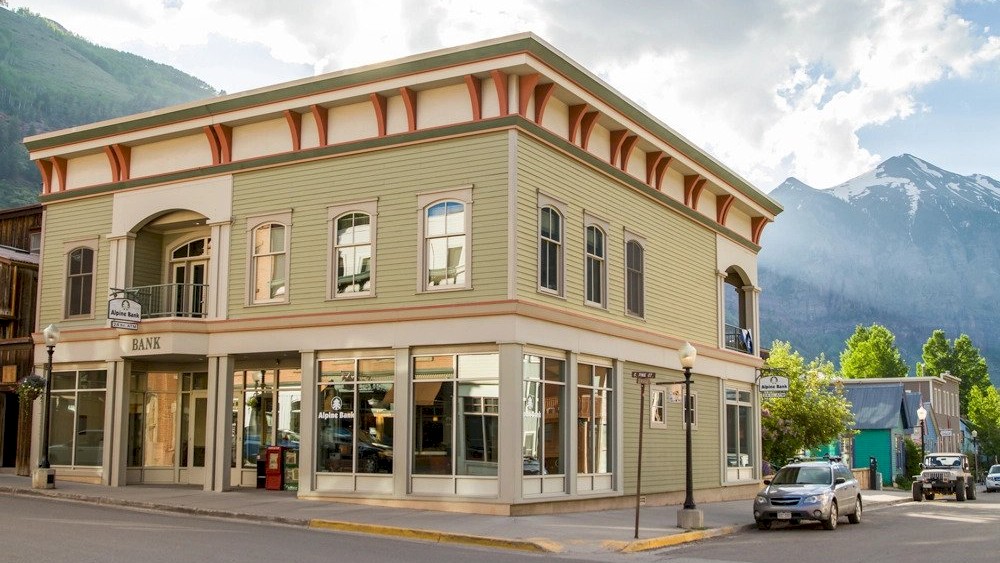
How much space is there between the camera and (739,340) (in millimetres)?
35812

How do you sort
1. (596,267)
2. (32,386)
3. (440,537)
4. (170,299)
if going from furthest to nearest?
(170,299) < (32,386) < (596,267) < (440,537)

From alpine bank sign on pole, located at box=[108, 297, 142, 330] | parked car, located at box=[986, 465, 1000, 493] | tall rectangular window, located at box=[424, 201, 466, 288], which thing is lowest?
parked car, located at box=[986, 465, 1000, 493]

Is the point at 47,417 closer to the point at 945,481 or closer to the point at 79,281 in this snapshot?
the point at 79,281

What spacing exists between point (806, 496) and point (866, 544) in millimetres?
3236

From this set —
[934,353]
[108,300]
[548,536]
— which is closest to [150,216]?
[108,300]

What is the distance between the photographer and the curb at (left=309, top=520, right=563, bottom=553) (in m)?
17.9

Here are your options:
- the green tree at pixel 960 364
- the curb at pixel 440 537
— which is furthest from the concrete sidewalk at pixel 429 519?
the green tree at pixel 960 364

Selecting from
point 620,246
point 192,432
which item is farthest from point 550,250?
point 192,432

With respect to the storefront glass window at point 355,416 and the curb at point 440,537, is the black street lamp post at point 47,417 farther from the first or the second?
the curb at point 440,537

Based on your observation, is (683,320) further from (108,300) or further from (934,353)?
(934,353)

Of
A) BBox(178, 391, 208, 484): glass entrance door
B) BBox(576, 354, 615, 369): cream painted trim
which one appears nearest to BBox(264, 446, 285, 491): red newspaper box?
BBox(178, 391, 208, 484): glass entrance door

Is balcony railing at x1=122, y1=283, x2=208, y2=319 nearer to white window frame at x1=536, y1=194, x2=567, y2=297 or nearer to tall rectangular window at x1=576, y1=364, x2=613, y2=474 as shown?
white window frame at x1=536, y1=194, x2=567, y2=297

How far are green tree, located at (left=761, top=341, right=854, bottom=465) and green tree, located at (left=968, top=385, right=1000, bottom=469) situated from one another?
203ft

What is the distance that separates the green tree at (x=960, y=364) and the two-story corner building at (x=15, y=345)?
103 m
